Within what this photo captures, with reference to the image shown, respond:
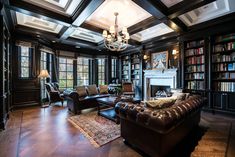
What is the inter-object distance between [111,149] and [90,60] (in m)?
6.25

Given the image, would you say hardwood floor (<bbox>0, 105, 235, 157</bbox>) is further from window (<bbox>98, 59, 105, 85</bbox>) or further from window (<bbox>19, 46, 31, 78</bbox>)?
window (<bbox>98, 59, 105, 85</bbox>)

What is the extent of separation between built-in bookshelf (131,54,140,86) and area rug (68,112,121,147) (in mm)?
3986

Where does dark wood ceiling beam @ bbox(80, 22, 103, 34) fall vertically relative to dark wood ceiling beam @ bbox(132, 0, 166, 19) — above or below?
above

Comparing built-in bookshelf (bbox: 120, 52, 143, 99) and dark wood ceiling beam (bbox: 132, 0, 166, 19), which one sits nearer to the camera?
dark wood ceiling beam (bbox: 132, 0, 166, 19)

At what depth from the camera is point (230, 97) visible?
405cm

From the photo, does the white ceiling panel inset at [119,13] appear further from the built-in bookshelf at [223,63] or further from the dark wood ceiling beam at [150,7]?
the built-in bookshelf at [223,63]

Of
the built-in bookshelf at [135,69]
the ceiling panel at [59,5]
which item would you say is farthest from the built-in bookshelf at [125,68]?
the ceiling panel at [59,5]

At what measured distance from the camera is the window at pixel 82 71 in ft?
24.4

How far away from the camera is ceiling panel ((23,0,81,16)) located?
3.17 m

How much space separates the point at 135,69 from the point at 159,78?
5.48ft

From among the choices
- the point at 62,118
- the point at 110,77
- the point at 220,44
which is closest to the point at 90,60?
the point at 110,77

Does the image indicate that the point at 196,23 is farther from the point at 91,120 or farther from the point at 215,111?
the point at 91,120

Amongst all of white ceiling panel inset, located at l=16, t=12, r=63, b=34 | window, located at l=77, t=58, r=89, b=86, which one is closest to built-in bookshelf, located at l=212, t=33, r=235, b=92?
white ceiling panel inset, located at l=16, t=12, r=63, b=34

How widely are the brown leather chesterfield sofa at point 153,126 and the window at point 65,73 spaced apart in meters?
5.23
